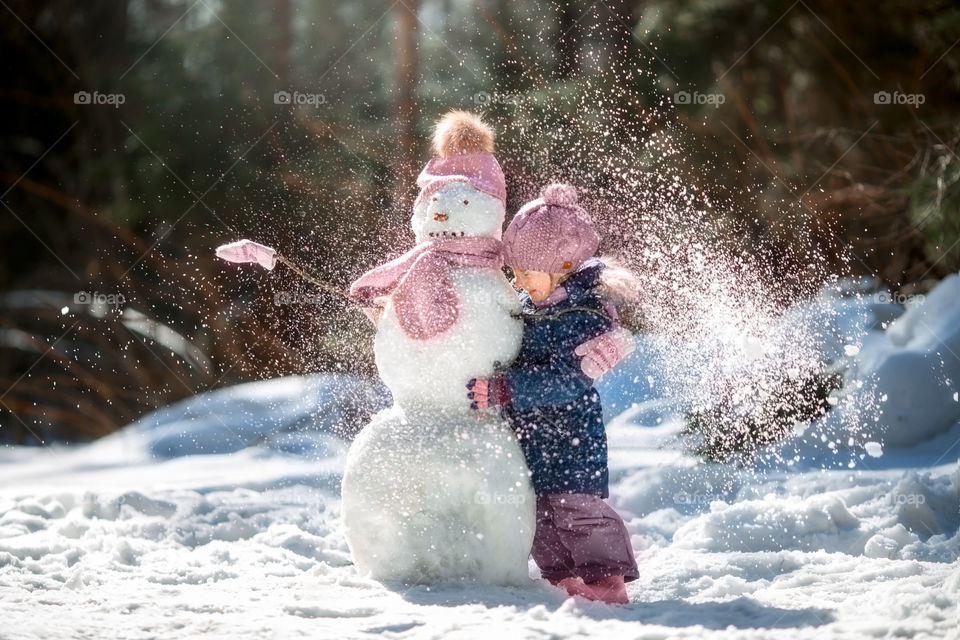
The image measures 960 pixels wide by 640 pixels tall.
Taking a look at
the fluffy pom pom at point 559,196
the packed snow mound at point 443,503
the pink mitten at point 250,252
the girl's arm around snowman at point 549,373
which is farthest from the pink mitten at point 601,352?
the pink mitten at point 250,252

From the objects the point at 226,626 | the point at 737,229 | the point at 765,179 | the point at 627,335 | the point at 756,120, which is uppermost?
the point at 756,120

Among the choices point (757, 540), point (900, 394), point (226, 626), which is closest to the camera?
point (226, 626)

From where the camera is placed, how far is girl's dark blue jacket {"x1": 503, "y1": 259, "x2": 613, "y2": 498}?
10.1ft

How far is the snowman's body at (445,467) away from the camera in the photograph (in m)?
3.03

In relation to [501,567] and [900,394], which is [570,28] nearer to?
[900,394]

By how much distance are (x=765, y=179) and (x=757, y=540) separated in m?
2.70

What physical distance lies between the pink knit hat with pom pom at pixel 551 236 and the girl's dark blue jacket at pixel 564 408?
0.29ft

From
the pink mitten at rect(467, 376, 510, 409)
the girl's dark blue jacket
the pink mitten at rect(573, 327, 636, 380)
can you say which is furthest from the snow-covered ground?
the pink mitten at rect(573, 327, 636, 380)

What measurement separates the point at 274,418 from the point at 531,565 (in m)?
2.36

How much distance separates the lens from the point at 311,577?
3.26m

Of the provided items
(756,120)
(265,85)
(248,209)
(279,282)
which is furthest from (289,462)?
(756,120)

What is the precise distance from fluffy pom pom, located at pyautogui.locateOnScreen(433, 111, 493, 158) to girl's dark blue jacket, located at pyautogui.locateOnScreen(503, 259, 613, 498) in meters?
0.52

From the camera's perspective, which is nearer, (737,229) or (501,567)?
(501,567)

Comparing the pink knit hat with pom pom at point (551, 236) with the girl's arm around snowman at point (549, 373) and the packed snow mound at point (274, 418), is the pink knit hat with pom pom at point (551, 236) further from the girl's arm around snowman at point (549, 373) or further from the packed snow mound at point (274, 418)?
the packed snow mound at point (274, 418)
